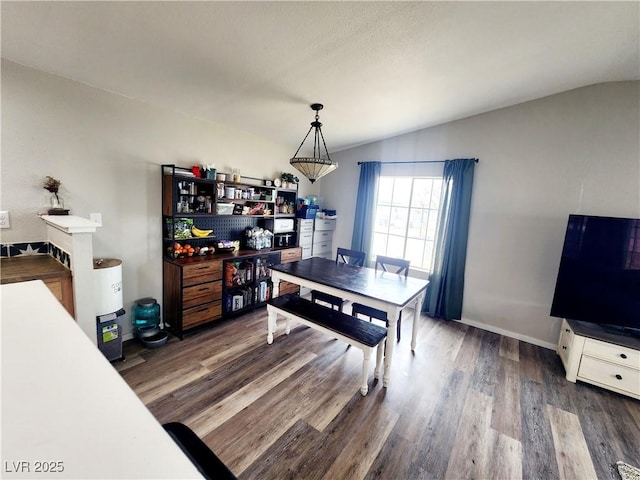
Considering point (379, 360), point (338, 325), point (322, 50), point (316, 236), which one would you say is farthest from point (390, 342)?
point (316, 236)

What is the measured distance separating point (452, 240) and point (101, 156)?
4.14 metres

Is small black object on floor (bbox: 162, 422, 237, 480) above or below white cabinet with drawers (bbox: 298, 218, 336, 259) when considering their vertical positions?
below

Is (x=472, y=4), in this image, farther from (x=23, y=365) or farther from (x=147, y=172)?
(x=147, y=172)

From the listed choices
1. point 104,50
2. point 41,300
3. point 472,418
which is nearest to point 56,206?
point 104,50

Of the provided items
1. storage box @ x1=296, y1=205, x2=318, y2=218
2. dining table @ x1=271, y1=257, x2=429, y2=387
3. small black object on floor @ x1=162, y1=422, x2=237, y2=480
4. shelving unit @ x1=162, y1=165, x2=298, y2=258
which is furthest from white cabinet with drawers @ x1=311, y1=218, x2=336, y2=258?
small black object on floor @ x1=162, y1=422, x2=237, y2=480

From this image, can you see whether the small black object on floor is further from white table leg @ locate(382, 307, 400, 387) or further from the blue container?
the blue container

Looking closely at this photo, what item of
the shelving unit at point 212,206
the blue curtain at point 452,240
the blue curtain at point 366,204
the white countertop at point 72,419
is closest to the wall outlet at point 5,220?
the shelving unit at point 212,206

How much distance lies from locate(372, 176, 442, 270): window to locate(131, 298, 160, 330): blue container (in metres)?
3.23

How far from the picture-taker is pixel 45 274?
5.89ft

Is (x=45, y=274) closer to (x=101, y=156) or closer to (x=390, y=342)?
(x=101, y=156)

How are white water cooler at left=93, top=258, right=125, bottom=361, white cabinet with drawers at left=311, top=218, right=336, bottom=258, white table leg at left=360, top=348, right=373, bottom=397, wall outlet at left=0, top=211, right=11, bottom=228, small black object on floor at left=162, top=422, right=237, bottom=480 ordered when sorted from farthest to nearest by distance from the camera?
white cabinet with drawers at left=311, top=218, right=336, bottom=258
white water cooler at left=93, top=258, right=125, bottom=361
white table leg at left=360, top=348, right=373, bottom=397
wall outlet at left=0, top=211, right=11, bottom=228
small black object on floor at left=162, top=422, right=237, bottom=480

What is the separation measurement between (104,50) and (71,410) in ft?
7.69

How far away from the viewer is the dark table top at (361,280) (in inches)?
92.9

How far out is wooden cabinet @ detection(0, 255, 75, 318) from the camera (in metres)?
1.74
